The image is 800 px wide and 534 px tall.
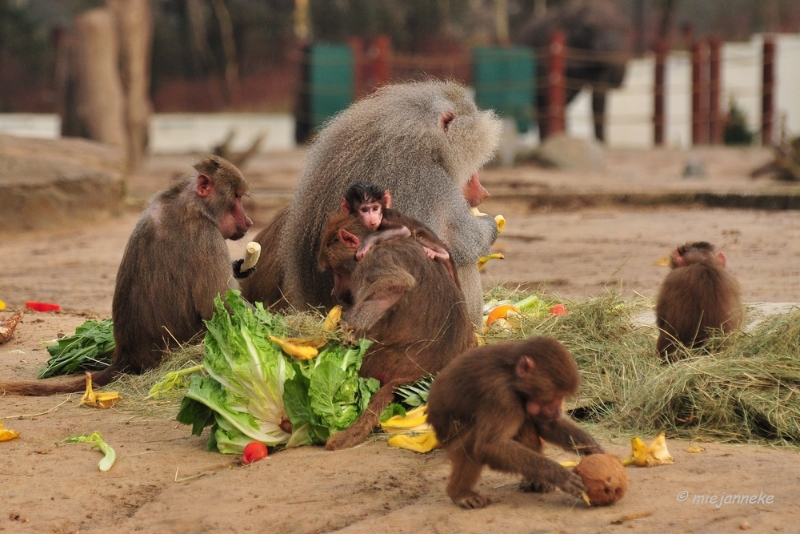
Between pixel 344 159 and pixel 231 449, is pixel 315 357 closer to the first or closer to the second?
pixel 231 449

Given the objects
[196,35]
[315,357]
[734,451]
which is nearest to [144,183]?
[315,357]

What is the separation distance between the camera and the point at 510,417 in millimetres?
3797

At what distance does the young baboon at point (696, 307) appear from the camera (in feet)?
17.8

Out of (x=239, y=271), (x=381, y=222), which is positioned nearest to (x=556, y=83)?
(x=239, y=271)

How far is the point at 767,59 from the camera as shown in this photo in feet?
74.9

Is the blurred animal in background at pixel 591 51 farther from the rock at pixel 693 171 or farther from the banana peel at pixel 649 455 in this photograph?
the banana peel at pixel 649 455

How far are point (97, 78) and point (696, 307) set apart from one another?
41.2ft

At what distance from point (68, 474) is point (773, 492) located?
274cm

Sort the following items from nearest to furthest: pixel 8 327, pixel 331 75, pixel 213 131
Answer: pixel 8 327 → pixel 331 75 → pixel 213 131

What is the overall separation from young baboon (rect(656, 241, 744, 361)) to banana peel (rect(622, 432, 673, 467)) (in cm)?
128

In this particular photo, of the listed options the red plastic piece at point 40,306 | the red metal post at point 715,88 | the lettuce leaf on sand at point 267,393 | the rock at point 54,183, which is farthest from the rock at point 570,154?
the lettuce leaf on sand at point 267,393

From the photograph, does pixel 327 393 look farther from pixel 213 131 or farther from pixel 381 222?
pixel 213 131

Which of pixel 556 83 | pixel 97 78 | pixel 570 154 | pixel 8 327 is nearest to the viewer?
pixel 8 327

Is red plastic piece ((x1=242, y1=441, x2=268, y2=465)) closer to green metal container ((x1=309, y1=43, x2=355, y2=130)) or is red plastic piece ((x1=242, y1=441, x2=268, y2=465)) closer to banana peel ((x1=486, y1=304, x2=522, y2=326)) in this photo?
banana peel ((x1=486, y1=304, x2=522, y2=326))
